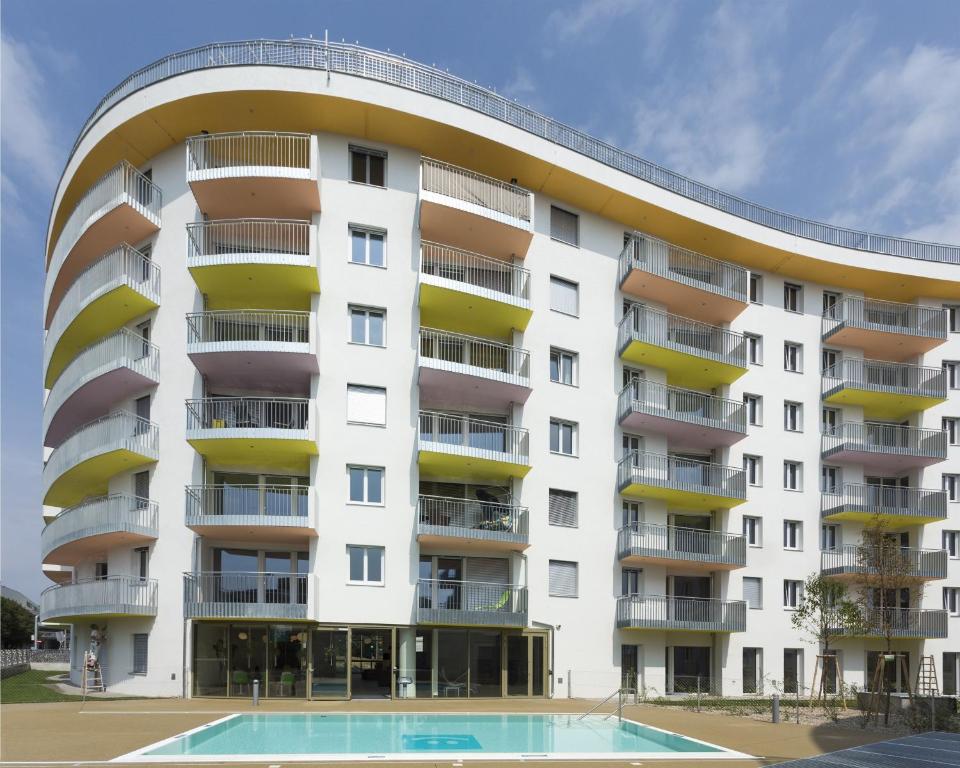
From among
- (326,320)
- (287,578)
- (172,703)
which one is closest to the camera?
(172,703)

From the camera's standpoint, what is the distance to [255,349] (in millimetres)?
27234

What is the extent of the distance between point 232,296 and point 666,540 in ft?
62.8

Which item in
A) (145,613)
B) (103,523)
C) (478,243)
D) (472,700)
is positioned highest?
(478,243)

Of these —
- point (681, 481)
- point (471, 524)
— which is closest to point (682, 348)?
point (681, 481)

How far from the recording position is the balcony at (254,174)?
28000mm

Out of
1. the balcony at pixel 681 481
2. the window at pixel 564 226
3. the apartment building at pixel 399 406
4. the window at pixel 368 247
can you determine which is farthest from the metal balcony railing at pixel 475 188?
the balcony at pixel 681 481

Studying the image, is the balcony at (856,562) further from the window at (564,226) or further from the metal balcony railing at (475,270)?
the metal balcony railing at (475,270)

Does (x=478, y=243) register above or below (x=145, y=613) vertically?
above

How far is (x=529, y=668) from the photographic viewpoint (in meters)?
29.9

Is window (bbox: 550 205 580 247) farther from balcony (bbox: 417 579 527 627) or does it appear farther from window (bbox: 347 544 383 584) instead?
window (bbox: 347 544 383 584)

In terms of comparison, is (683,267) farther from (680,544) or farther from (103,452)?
(103,452)

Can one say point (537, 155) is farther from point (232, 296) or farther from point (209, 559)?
point (209, 559)

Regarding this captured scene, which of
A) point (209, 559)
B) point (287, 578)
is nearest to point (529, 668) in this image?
point (287, 578)

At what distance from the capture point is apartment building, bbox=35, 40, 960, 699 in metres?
27.8
